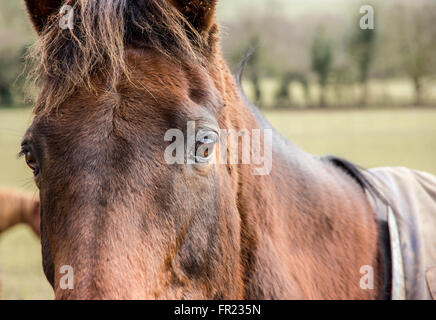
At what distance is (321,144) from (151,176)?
2416 cm

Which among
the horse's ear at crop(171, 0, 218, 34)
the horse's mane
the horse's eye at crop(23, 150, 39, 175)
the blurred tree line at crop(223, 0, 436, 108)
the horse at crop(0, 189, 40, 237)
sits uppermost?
the blurred tree line at crop(223, 0, 436, 108)

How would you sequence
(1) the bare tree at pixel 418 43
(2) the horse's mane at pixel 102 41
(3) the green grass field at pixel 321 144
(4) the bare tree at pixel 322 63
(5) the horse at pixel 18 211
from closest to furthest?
(2) the horse's mane at pixel 102 41 → (3) the green grass field at pixel 321 144 → (5) the horse at pixel 18 211 → (1) the bare tree at pixel 418 43 → (4) the bare tree at pixel 322 63

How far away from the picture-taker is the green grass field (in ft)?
27.4

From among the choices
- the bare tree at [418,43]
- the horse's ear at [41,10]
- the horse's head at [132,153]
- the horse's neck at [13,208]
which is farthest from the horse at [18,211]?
the bare tree at [418,43]

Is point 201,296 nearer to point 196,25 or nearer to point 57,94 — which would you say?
point 57,94

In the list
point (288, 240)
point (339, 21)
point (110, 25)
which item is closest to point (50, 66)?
point (110, 25)

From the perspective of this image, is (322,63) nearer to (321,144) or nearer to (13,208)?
(321,144)

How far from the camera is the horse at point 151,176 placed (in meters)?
1.67

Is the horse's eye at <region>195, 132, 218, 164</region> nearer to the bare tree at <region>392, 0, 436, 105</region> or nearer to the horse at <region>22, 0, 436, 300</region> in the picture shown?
the horse at <region>22, 0, 436, 300</region>

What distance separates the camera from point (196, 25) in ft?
7.01

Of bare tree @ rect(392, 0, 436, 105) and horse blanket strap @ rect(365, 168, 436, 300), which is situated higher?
bare tree @ rect(392, 0, 436, 105)

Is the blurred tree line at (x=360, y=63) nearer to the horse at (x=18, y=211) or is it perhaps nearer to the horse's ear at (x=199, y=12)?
the horse at (x=18, y=211)

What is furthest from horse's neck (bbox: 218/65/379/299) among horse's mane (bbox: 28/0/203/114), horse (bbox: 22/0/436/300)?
horse's mane (bbox: 28/0/203/114)

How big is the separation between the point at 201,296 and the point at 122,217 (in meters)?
0.56
